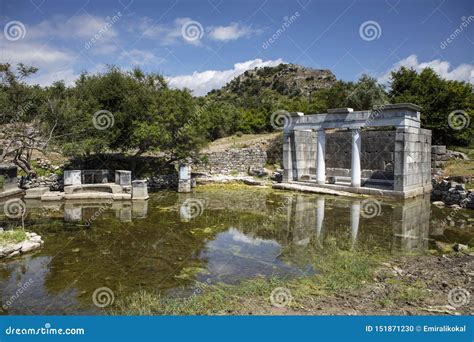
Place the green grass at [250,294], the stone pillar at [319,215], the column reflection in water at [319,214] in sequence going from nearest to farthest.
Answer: the green grass at [250,294]
the column reflection in water at [319,214]
the stone pillar at [319,215]

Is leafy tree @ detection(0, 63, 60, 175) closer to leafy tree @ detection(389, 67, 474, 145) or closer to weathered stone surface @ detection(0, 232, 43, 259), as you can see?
weathered stone surface @ detection(0, 232, 43, 259)

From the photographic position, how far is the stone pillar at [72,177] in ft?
62.5

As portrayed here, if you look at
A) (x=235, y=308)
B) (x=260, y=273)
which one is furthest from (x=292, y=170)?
(x=235, y=308)
